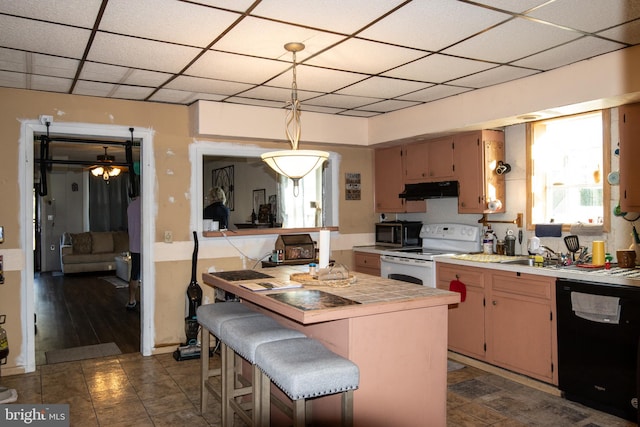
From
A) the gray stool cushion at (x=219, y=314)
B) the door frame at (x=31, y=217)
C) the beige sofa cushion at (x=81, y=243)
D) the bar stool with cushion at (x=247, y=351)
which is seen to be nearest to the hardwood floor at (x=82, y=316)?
the door frame at (x=31, y=217)

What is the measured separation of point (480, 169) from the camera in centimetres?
450

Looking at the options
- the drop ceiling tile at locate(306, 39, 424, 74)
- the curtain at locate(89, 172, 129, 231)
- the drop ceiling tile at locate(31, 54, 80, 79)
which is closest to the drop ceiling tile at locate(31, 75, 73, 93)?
the drop ceiling tile at locate(31, 54, 80, 79)

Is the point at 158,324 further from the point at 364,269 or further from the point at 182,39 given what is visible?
the point at 182,39

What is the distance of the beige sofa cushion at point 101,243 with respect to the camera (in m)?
9.89

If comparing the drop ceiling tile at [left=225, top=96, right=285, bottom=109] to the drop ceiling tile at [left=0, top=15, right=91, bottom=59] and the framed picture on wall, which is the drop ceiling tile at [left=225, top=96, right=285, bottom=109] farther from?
the framed picture on wall

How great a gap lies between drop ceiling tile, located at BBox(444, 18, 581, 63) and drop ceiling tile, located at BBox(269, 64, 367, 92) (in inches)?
33.7

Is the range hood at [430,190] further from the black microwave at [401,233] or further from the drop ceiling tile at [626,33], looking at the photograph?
the drop ceiling tile at [626,33]

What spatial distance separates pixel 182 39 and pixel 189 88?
1221mm

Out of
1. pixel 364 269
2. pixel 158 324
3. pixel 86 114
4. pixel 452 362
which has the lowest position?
pixel 452 362

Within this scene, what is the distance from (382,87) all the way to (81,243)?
7965 mm

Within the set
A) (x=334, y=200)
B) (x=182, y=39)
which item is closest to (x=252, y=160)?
(x=334, y=200)

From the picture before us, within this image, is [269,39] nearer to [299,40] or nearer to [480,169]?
[299,40]

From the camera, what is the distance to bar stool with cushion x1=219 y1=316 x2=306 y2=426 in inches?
100.0

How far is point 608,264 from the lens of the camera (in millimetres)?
3564
